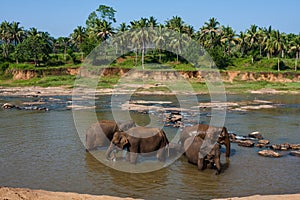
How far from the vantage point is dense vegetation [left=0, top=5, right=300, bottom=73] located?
72250mm

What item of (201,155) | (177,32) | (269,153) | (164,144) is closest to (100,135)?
(164,144)

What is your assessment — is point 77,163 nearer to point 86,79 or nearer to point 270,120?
point 270,120

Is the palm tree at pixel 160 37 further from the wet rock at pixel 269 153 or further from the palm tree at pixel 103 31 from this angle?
the wet rock at pixel 269 153

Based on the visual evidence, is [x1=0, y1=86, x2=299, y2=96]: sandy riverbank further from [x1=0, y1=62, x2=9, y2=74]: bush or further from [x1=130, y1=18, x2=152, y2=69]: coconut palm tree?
[x1=130, y1=18, x2=152, y2=69]: coconut palm tree

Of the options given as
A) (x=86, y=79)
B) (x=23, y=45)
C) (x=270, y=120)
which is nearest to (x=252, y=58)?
(x=86, y=79)

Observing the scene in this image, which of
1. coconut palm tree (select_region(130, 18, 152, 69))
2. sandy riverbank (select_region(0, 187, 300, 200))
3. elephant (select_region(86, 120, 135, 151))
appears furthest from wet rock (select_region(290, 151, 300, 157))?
coconut palm tree (select_region(130, 18, 152, 69))

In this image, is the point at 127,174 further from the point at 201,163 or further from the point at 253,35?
the point at 253,35

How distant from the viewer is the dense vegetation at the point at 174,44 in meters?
72.2

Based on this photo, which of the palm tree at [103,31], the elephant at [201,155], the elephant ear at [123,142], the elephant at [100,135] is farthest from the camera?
the palm tree at [103,31]

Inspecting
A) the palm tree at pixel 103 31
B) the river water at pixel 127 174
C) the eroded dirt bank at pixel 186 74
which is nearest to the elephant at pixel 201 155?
the river water at pixel 127 174

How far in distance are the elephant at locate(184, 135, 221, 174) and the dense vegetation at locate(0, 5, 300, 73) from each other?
56368mm

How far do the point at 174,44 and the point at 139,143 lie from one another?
63102mm

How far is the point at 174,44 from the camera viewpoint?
2995 inches

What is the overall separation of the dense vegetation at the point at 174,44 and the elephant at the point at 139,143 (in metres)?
56.0
